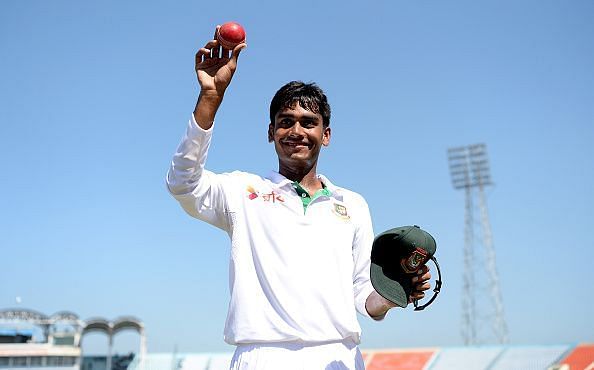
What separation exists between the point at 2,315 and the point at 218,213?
53310 mm

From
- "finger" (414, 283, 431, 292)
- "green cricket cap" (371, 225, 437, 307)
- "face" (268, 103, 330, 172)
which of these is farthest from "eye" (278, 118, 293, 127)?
"finger" (414, 283, 431, 292)

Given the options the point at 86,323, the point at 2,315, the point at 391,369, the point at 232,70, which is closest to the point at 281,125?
the point at 232,70

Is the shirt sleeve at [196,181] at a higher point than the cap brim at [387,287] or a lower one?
higher

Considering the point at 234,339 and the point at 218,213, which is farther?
the point at 218,213

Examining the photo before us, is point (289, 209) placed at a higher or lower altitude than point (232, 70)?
lower

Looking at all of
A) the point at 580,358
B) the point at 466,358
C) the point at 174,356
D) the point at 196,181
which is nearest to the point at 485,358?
the point at 466,358

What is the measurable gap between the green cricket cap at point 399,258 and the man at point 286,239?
0.22 ft

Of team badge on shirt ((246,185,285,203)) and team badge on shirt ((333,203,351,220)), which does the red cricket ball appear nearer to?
team badge on shirt ((246,185,285,203))

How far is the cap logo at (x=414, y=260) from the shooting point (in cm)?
291

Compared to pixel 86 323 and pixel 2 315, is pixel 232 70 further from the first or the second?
pixel 2 315

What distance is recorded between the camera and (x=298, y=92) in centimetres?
338

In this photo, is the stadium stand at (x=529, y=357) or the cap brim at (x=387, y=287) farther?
the stadium stand at (x=529, y=357)

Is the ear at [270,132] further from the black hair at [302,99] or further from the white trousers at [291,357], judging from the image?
the white trousers at [291,357]

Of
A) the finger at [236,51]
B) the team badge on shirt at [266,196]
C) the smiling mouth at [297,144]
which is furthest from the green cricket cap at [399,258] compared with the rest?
the finger at [236,51]
